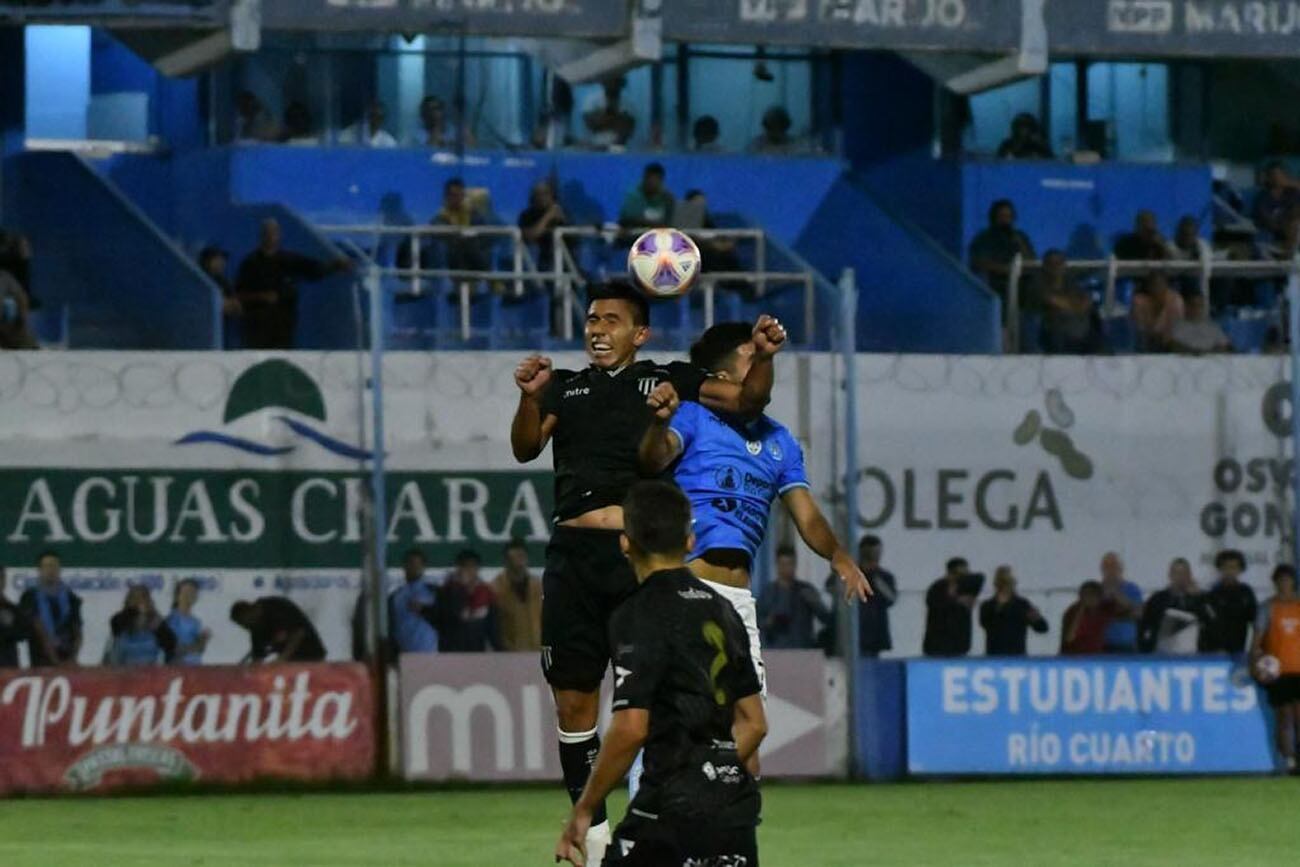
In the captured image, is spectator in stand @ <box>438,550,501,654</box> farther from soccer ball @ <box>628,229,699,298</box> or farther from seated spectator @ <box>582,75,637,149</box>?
seated spectator @ <box>582,75,637,149</box>

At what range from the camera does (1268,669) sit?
2023 cm

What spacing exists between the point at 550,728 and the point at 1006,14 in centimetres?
984

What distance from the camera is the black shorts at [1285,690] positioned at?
66.6 feet

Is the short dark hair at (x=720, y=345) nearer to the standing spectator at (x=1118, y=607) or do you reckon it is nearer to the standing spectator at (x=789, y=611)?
the standing spectator at (x=789, y=611)

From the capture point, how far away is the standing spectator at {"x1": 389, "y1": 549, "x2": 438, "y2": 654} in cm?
1977

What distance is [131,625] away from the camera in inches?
762

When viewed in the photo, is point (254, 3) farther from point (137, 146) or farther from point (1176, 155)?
point (1176, 155)

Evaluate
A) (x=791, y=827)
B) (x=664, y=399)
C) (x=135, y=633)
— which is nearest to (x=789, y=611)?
(x=135, y=633)

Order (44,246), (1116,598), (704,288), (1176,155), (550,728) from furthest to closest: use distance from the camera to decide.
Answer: (1176,155)
(44,246)
(704,288)
(1116,598)
(550,728)

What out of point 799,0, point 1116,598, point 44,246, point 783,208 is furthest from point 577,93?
point 1116,598

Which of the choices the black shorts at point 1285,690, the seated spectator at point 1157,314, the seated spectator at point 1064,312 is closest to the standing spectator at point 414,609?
the black shorts at point 1285,690

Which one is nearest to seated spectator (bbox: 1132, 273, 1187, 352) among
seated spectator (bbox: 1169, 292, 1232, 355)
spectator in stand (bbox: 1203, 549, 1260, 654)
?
seated spectator (bbox: 1169, 292, 1232, 355)

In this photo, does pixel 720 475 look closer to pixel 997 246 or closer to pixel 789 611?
pixel 789 611

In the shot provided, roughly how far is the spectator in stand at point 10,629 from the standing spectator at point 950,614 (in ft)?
20.3
